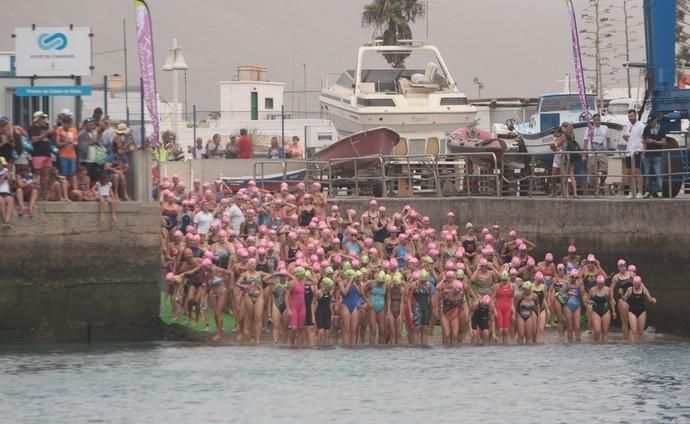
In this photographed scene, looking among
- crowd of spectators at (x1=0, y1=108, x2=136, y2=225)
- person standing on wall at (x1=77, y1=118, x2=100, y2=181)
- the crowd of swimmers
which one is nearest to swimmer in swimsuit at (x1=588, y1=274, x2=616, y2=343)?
the crowd of swimmers

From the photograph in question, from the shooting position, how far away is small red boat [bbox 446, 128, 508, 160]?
35.0 meters

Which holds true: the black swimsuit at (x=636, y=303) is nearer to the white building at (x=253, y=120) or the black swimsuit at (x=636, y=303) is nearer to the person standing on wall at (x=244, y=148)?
the person standing on wall at (x=244, y=148)

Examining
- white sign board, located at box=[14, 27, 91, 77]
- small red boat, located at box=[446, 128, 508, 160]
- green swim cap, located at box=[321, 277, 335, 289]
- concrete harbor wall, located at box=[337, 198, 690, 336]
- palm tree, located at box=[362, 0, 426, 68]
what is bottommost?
green swim cap, located at box=[321, 277, 335, 289]

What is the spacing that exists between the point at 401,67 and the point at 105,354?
17.8 m

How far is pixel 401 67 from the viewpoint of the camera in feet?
139

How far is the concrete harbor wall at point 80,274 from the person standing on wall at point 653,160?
9.18 meters

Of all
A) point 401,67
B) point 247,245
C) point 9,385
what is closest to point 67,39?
point 247,245

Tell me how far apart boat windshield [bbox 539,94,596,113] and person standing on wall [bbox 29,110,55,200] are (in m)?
19.7

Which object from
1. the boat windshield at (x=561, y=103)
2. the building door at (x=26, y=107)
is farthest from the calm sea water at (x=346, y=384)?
the boat windshield at (x=561, y=103)

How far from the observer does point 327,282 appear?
91.6 ft

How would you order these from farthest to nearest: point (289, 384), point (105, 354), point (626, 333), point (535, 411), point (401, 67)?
point (401, 67)
point (626, 333)
point (105, 354)
point (289, 384)
point (535, 411)

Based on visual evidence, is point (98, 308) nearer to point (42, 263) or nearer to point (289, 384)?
point (42, 263)

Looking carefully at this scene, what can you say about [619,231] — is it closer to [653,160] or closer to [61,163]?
[653,160]

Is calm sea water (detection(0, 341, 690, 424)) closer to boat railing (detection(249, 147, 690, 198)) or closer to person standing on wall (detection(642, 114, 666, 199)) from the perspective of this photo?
person standing on wall (detection(642, 114, 666, 199))
